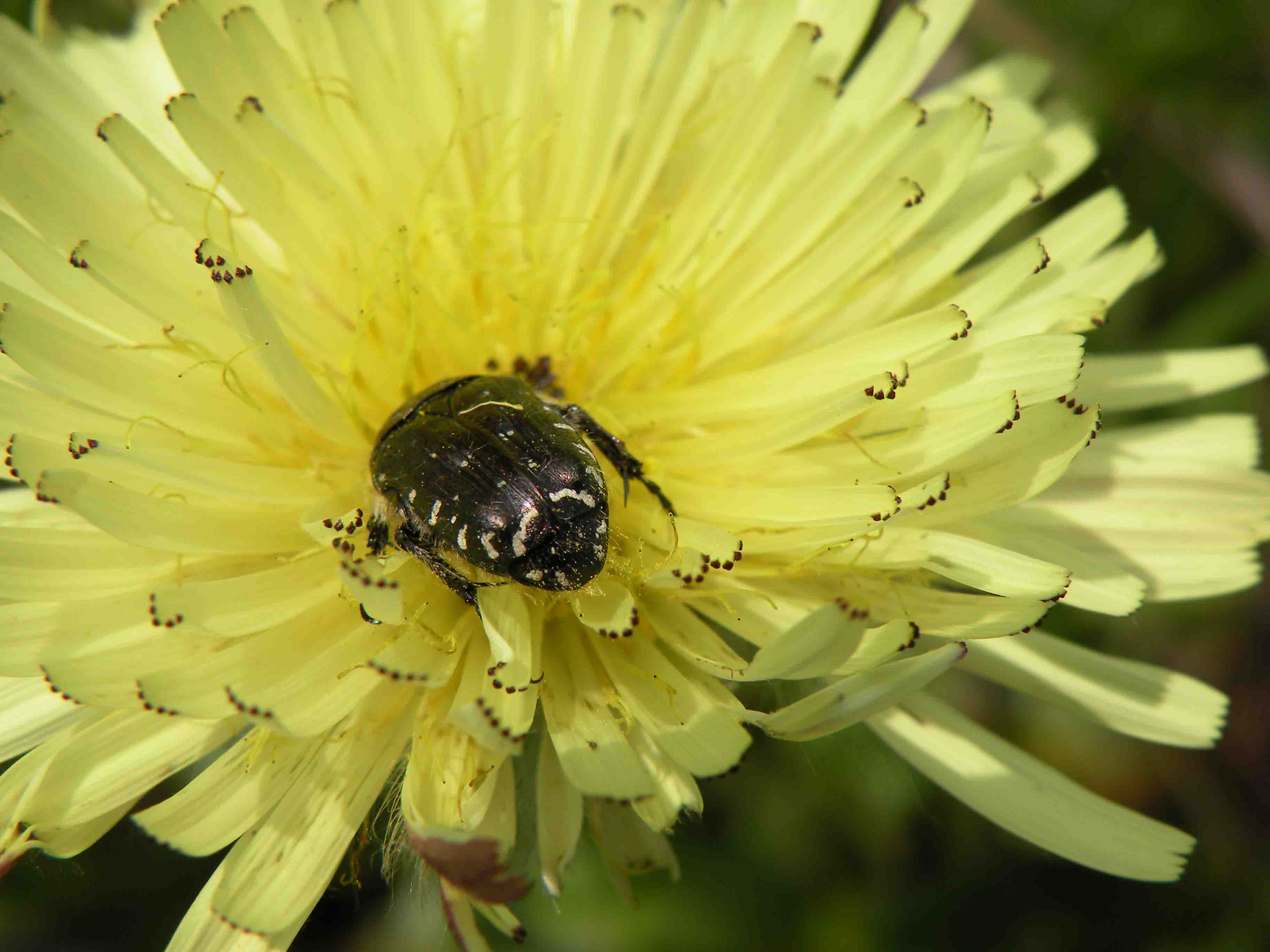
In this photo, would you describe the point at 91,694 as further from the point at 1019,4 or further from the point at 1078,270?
the point at 1019,4

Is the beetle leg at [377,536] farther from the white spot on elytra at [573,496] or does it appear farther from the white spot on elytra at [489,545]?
the white spot on elytra at [573,496]

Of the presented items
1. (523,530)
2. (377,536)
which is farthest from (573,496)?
(377,536)

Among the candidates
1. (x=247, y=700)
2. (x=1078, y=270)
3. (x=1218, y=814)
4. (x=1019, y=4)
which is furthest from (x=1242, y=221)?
(x=247, y=700)

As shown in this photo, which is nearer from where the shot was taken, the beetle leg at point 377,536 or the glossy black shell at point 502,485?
the glossy black shell at point 502,485

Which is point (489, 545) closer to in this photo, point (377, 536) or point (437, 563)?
point (437, 563)

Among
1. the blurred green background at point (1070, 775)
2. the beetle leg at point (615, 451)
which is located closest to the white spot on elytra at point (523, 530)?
the beetle leg at point (615, 451)

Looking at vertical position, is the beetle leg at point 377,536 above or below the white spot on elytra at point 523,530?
above

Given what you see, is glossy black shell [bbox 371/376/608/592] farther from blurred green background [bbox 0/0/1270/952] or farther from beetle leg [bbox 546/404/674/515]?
blurred green background [bbox 0/0/1270/952]

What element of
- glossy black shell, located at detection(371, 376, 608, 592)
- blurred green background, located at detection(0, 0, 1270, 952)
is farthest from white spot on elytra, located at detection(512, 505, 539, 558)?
blurred green background, located at detection(0, 0, 1270, 952)
